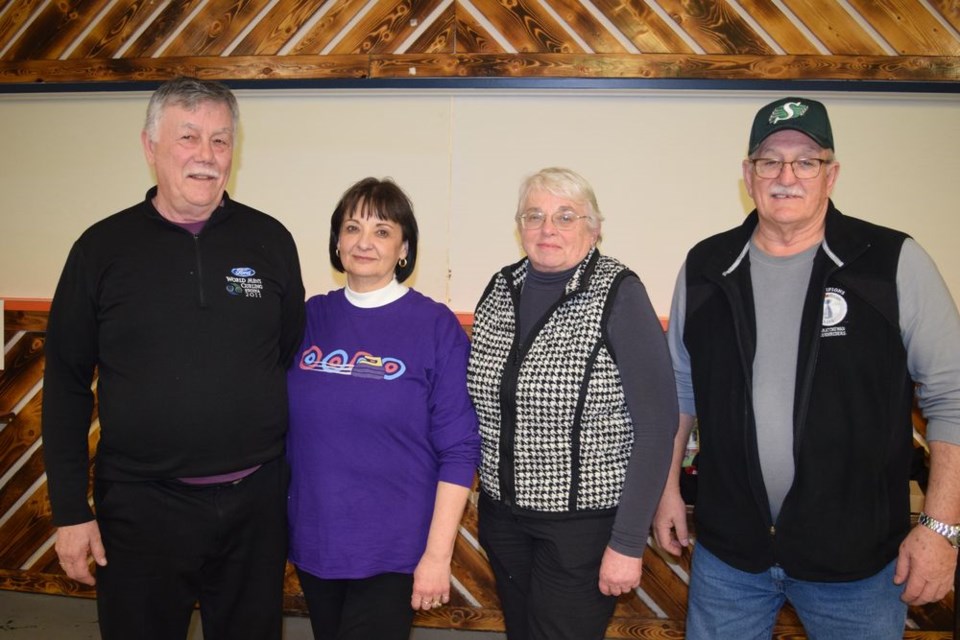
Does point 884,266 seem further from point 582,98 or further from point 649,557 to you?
point 649,557

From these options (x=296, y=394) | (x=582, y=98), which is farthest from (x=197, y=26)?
(x=296, y=394)

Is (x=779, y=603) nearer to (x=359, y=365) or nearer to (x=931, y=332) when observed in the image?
(x=931, y=332)

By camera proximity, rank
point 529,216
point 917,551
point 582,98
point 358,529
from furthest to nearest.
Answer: point 582,98
point 529,216
point 358,529
point 917,551

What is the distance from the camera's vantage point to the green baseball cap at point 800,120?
163 centimetres

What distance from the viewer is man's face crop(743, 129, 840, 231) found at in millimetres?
1621

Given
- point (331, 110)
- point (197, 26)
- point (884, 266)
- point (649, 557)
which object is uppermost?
point (197, 26)

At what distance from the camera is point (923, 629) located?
3.02 m

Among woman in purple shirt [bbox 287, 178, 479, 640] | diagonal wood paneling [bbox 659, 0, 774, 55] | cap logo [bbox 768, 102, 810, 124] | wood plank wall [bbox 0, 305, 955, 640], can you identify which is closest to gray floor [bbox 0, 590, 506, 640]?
wood plank wall [bbox 0, 305, 955, 640]

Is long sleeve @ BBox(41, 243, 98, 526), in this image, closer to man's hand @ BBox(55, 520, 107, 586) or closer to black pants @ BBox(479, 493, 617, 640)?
man's hand @ BBox(55, 520, 107, 586)

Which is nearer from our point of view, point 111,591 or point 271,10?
point 111,591

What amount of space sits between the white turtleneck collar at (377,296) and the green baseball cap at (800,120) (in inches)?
39.9

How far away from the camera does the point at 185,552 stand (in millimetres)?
1717

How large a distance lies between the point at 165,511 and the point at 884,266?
1808mm

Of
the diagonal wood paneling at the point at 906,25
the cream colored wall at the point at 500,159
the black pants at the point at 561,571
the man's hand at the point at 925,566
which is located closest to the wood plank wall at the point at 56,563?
the cream colored wall at the point at 500,159
